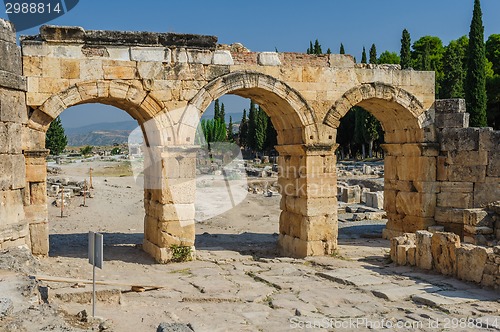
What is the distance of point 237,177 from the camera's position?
31453 mm

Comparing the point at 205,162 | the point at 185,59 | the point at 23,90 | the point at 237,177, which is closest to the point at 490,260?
the point at 185,59

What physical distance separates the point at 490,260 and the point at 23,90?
8.49m

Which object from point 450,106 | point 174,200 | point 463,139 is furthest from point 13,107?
point 463,139

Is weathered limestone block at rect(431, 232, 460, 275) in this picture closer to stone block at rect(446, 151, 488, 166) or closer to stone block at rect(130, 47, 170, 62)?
stone block at rect(446, 151, 488, 166)

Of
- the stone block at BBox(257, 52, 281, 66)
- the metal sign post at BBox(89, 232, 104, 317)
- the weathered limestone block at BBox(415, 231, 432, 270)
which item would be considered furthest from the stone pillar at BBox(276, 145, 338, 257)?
the metal sign post at BBox(89, 232, 104, 317)

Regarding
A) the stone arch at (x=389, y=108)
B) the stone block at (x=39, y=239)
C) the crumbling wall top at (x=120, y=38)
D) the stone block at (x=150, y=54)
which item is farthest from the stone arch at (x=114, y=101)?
the stone arch at (x=389, y=108)

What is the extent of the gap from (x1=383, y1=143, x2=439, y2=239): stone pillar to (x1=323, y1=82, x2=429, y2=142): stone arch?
338mm

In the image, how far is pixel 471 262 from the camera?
845cm

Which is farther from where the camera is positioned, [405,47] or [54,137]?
[54,137]

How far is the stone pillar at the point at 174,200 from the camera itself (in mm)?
10258

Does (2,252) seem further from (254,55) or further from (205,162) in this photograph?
(205,162)

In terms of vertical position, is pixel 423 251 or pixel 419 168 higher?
pixel 419 168

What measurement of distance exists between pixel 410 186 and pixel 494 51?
36422 millimetres

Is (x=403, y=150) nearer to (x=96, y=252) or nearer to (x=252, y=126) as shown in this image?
(x=96, y=252)
